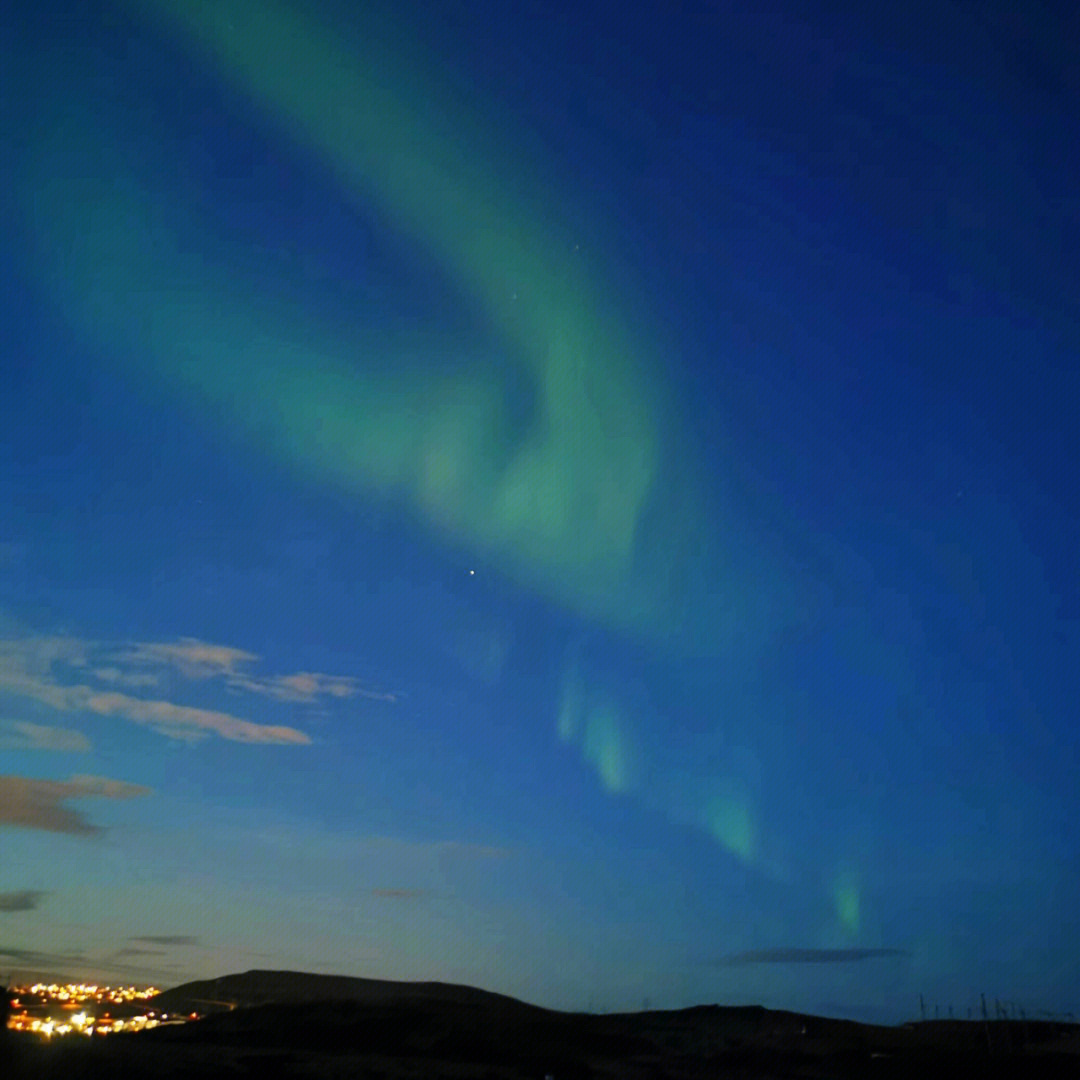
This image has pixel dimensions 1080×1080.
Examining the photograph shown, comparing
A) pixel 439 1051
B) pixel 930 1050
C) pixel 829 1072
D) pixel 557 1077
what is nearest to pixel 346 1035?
pixel 439 1051

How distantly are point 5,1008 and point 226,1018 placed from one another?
33.7m

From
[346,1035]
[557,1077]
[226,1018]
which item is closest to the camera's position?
[557,1077]

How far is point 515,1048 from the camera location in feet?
262

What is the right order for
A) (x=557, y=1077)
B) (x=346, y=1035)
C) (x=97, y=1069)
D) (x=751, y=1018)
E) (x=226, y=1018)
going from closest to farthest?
(x=97, y=1069)
(x=557, y=1077)
(x=346, y=1035)
(x=226, y=1018)
(x=751, y=1018)

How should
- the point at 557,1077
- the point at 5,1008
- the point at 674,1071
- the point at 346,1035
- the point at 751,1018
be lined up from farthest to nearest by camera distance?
1. the point at 751,1018
2. the point at 346,1035
3. the point at 674,1071
4. the point at 557,1077
5. the point at 5,1008

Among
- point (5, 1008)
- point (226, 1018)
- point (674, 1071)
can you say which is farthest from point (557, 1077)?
point (226, 1018)

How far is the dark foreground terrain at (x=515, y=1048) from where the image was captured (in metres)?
61.5

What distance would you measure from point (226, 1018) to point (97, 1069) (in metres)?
42.2

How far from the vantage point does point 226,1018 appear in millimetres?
93750

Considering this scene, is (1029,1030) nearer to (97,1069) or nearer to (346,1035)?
(346,1035)

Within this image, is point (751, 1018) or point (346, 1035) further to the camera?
point (751, 1018)

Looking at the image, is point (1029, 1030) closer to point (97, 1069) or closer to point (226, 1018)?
point (226, 1018)

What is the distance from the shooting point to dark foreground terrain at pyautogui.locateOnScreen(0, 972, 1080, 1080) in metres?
61.5

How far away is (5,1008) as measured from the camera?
6328 centimetres
